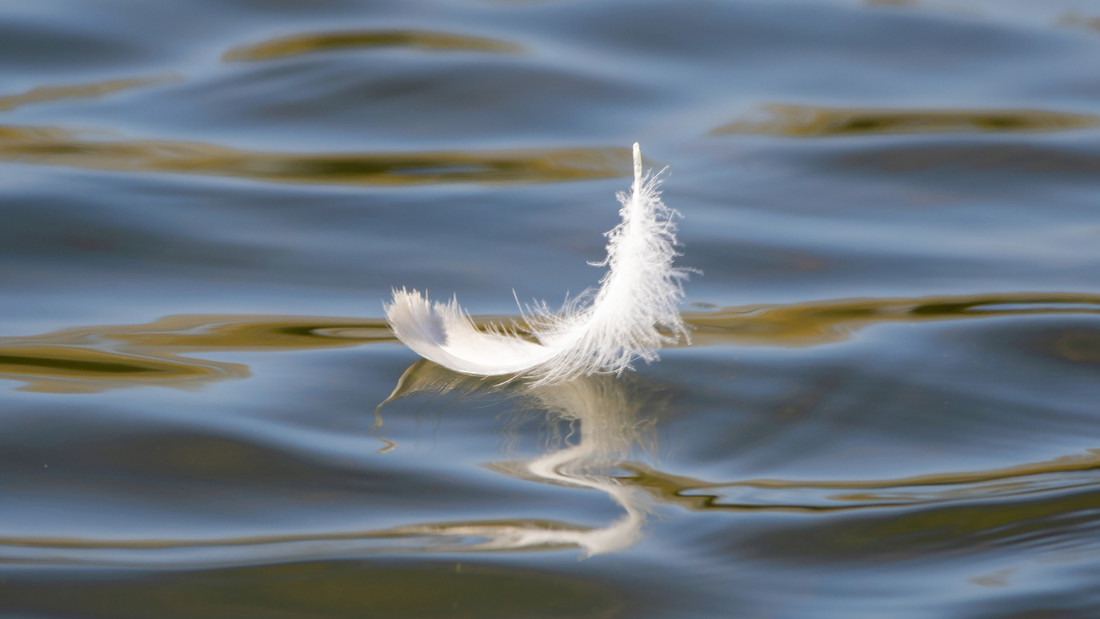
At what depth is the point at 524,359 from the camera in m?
1.62

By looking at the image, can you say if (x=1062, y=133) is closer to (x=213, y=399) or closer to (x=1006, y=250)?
(x=1006, y=250)

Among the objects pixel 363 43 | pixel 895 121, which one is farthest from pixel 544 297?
pixel 363 43

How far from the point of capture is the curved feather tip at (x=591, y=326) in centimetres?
152

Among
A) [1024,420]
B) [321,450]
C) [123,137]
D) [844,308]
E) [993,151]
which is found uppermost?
[993,151]

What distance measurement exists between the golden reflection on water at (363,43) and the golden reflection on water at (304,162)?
628 millimetres

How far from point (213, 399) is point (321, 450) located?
0.23 metres

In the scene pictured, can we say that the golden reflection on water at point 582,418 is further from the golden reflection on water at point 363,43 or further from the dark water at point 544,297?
the golden reflection on water at point 363,43

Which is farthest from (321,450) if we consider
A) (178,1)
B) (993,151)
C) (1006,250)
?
(178,1)

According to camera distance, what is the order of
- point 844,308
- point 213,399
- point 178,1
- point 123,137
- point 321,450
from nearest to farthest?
1. point 321,450
2. point 213,399
3. point 844,308
4. point 123,137
5. point 178,1

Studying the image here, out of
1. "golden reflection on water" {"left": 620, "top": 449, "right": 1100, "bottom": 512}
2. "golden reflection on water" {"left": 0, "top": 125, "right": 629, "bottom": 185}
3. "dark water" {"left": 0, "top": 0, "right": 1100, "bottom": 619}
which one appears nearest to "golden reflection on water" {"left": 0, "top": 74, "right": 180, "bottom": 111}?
"dark water" {"left": 0, "top": 0, "right": 1100, "bottom": 619}

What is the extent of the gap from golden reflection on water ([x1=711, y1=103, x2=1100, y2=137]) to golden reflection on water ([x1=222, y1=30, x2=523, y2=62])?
2.53 ft

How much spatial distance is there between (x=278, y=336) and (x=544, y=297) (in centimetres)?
45

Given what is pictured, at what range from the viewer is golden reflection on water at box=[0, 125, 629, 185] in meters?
2.42

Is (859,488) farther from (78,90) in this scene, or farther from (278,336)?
(78,90)
